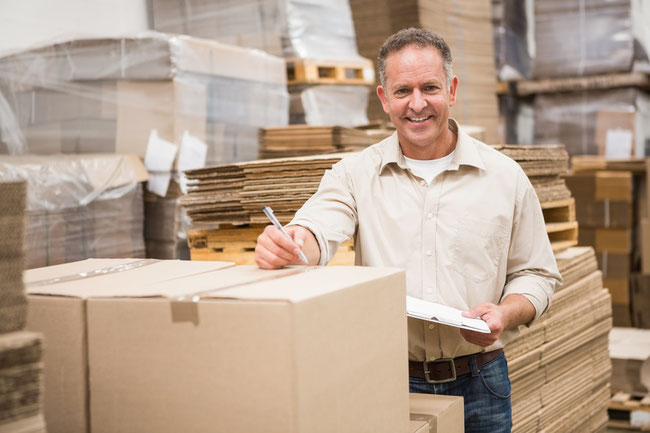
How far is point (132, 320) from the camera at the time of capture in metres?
1.64

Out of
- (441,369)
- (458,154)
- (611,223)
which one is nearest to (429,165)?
(458,154)

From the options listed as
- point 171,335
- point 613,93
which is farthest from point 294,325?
point 613,93

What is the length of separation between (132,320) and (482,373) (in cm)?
147

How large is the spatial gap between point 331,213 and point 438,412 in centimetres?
80

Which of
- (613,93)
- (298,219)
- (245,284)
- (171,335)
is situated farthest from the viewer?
(613,93)

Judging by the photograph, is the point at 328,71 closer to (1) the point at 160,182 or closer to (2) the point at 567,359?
(1) the point at 160,182

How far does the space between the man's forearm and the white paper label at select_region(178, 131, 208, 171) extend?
2.39 meters

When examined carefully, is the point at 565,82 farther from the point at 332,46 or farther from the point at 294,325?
the point at 294,325

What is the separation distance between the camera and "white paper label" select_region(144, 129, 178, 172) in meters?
4.46

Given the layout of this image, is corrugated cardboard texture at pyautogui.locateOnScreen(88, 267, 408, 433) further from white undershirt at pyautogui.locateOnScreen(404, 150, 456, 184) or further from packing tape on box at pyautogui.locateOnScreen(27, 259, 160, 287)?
white undershirt at pyautogui.locateOnScreen(404, 150, 456, 184)

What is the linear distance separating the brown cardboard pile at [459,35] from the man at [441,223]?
11.6 feet

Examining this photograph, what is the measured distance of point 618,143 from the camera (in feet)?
24.4

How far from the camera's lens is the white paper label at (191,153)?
445 centimetres

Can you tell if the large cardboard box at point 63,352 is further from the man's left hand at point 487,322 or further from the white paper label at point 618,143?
the white paper label at point 618,143
